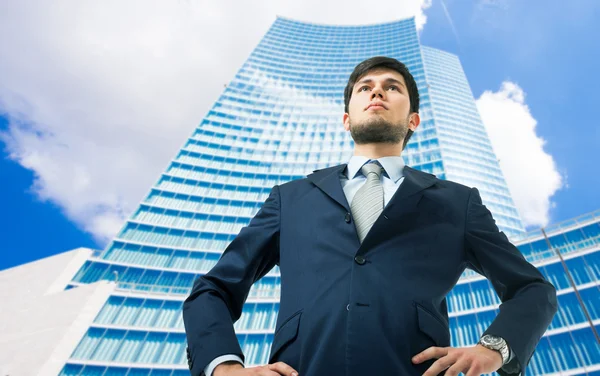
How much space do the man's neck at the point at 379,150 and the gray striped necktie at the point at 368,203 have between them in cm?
23

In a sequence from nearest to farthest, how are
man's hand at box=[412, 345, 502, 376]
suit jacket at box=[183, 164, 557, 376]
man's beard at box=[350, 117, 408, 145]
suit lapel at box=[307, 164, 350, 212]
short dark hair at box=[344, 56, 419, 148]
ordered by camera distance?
man's hand at box=[412, 345, 502, 376], suit jacket at box=[183, 164, 557, 376], suit lapel at box=[307, 164, 350, 212], man's beard at box=[350, 117, 408, 145], short dark hair at box=[344, 56, 419, 148]

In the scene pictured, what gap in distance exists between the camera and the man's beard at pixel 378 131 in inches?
115

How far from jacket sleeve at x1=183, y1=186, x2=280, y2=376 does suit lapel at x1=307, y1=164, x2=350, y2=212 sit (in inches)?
13.2

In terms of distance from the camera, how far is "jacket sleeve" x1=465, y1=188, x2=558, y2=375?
69.5 inches

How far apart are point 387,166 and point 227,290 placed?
61.3 inches

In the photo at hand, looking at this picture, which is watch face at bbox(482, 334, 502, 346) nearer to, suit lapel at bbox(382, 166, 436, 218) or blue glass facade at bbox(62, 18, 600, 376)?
suit lapel at bbox(382, 166, 436, 218)

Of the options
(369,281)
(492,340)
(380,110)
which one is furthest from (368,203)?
(492,340)

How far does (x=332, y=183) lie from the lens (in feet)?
8.39

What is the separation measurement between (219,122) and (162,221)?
23689 millimetres

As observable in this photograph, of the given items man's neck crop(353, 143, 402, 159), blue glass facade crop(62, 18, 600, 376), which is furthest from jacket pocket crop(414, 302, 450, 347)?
blue glass facade crop(62, 18, 600, 376)

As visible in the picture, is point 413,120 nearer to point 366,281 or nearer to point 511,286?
point 511,286

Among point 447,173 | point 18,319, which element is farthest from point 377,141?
point 447,173

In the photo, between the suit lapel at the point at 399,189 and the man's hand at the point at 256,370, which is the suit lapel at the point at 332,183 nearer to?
the suit lapel at the point at 399,189

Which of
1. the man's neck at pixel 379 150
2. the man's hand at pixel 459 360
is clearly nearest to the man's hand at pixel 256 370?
the man's hand at pixel 459 360
